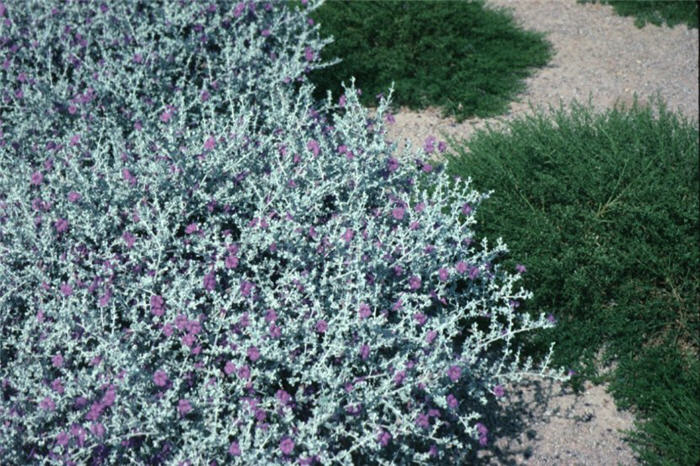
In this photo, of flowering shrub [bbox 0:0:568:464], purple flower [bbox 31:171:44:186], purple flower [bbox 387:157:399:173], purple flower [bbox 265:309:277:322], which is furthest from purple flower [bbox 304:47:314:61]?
purple flower [bbox 265:309:277:322]

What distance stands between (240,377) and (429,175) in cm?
151

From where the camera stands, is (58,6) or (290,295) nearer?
(290,295)

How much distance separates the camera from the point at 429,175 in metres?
3.62

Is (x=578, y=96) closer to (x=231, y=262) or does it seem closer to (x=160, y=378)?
(x=231, y=262)

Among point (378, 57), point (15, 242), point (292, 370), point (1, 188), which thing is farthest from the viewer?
point (378, 57)

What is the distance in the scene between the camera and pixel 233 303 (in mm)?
2875

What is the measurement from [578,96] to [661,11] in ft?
6.42

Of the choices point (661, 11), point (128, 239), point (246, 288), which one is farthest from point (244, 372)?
point (661, 11)

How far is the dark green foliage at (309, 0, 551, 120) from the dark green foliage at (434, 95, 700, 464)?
1171 millimetres

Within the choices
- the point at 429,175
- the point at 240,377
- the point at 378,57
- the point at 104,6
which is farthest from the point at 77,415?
the point at 378,57

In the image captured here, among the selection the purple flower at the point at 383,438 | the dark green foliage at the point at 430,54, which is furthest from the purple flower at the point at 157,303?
the dark green foliage at the point at 430,54

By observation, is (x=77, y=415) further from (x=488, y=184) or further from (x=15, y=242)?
(x=488, y=184)

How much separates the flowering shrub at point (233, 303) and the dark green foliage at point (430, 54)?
1.65m

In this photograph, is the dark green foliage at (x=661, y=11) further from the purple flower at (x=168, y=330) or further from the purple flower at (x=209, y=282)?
the purple flower at (x=168, y=330)
